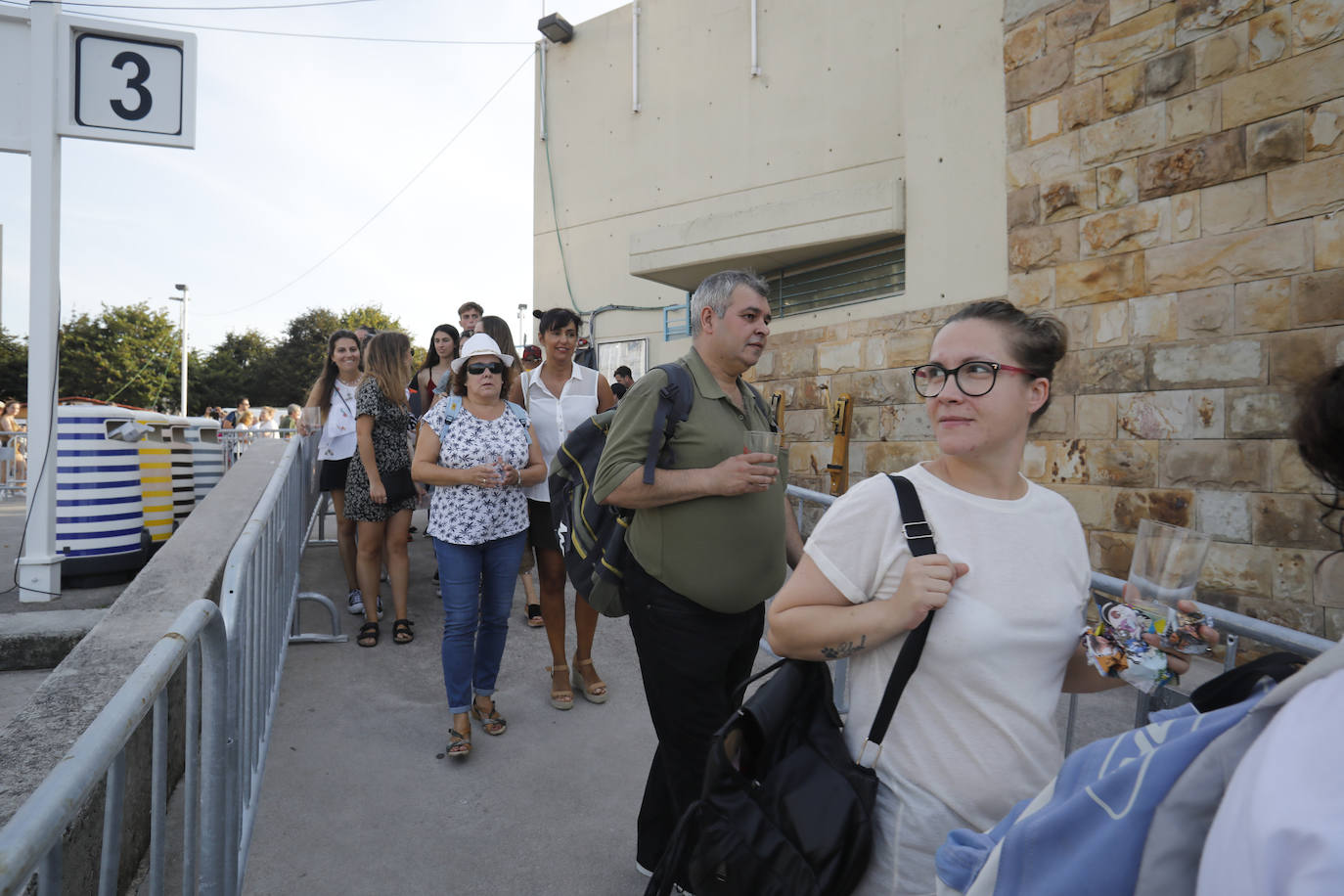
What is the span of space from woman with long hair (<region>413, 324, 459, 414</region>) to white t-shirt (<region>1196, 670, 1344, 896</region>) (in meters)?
5.81

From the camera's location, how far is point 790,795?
149 centimetres

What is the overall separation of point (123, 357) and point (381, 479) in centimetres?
4370

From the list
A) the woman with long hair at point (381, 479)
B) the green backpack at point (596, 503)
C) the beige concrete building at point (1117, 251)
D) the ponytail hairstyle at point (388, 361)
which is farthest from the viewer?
the ponytail hairstyle at point (388, 361)

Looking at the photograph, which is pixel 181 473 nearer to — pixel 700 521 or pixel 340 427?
pixel 340 427

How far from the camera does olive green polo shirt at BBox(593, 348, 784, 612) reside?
8.08 feet

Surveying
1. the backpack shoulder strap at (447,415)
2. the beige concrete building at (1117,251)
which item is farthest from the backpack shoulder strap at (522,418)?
the beige concrete building at (1117,251)

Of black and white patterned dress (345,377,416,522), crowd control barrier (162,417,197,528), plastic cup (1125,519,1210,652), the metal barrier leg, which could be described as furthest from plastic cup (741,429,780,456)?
crowd control barrier (162,417,197,528)

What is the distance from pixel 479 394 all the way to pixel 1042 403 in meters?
3.00

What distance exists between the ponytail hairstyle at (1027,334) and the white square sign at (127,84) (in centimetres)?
533

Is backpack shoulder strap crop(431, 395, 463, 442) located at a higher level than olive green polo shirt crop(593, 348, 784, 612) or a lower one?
higher

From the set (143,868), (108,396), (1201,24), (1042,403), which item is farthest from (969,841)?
(108,396)

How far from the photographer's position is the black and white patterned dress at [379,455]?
198 inches

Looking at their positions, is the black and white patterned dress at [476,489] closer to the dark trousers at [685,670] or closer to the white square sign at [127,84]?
the dark trousers at [685,670]

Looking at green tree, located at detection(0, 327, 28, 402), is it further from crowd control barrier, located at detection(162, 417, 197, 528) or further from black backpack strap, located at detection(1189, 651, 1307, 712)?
black backpack strap, located at detection(1189, 651, 1307, 712)
